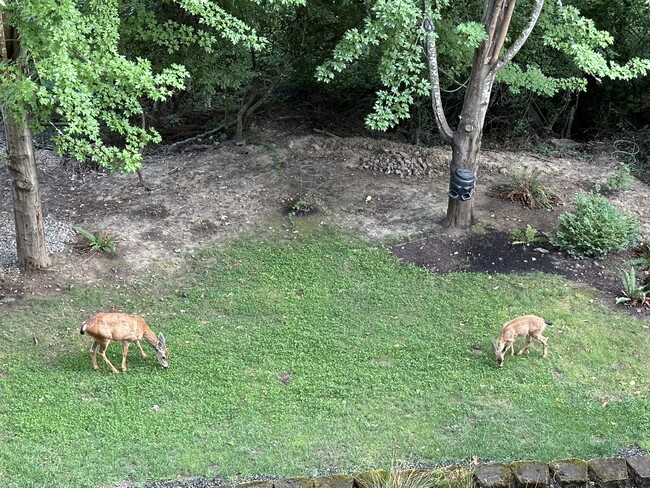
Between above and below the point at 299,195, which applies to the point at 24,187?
above

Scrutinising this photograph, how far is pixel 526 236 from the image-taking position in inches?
415

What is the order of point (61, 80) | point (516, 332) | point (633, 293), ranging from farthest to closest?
point (633, 293) < point (516, 332) < point (61, 80)

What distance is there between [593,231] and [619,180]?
8.85 ft

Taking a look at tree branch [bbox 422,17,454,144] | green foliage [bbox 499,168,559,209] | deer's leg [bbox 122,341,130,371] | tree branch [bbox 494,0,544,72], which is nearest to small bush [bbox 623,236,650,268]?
green foliage [bbox 499,168,559,209]

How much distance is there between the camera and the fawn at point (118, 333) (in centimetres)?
765

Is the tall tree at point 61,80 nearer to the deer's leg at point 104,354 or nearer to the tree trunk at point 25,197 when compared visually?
the tree trunk at point 25,197

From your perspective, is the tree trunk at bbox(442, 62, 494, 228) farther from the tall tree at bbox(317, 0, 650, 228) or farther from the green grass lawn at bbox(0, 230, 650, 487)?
the green grass lawn at bbox(0, 230, 650, 487)

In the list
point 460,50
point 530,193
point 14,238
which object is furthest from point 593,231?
point 14,238

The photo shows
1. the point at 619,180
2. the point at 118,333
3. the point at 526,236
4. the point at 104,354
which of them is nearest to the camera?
the point at 118,333

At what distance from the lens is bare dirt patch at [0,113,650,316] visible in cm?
1007

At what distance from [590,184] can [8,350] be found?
386 inches

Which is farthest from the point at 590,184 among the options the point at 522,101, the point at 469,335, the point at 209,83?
the point at 209,83

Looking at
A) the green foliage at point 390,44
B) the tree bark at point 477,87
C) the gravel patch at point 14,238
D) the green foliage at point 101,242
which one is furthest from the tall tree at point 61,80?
the tree bark at point 477,87

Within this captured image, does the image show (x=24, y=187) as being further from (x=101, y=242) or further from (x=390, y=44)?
(x=390, y=44)
